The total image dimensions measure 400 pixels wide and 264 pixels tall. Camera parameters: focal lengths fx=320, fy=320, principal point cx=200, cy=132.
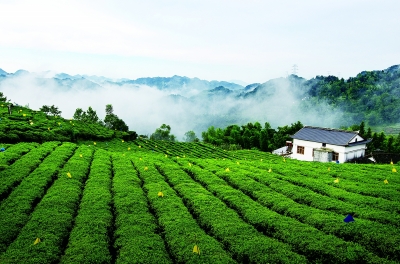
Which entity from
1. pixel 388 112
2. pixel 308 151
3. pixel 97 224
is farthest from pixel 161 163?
pixel 388 112

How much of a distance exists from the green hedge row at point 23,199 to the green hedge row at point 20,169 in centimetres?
31

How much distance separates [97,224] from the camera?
33.9 feet

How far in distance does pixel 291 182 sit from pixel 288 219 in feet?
17.5

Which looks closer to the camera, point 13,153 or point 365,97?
point 13,153

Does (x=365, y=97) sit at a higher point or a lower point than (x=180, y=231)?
higher

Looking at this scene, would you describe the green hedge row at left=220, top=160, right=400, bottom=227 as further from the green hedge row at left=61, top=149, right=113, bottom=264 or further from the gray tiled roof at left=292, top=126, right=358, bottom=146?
the gray tiled roof at left=292, top=126, right=358, bottom=146

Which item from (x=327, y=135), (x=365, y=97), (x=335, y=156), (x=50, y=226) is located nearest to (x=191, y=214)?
(x=50, y=226)

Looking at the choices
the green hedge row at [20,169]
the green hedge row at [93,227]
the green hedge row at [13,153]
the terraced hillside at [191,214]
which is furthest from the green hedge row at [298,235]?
the green hedge row at [13,153]

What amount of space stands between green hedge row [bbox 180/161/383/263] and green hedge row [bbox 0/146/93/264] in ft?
19.7

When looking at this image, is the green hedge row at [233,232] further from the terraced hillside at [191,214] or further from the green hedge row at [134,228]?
the green hedge row at [134,228]

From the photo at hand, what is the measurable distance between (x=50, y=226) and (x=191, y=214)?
4731mm

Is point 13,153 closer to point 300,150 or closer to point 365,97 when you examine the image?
point 300,150

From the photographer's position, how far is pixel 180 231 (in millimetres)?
9977

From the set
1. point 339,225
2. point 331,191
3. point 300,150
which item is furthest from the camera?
A: point 300,150
